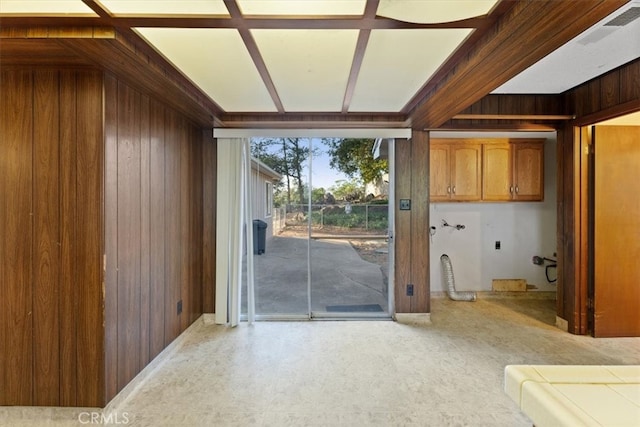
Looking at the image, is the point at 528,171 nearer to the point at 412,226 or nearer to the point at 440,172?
the point at 440,172

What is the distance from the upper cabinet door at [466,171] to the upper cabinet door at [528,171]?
0.51 metres

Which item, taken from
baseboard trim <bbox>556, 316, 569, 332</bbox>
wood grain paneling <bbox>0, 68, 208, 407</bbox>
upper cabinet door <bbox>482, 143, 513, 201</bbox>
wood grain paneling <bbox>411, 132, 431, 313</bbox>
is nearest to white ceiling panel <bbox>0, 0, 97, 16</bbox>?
wood grain paneling <bbox>0, 68, 208, 407</bbox>

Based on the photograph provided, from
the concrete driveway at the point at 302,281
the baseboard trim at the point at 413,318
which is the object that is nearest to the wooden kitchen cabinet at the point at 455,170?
the concrete driveway at the point at 302,281

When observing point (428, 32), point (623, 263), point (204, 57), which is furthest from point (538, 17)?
point (623, 263)

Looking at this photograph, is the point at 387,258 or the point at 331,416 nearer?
the point at 331,416

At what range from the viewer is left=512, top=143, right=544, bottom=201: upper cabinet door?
4.09 meters

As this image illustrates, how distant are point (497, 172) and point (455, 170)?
59 cm

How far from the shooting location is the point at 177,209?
9.73 ft

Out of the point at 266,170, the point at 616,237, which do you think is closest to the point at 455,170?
the point at 616,237

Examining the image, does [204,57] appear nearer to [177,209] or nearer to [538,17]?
[177,209]

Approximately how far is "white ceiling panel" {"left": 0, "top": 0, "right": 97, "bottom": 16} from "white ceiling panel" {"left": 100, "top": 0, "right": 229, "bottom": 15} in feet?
0.42

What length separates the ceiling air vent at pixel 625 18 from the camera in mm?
1699

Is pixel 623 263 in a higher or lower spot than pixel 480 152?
lower

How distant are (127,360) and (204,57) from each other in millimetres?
2297
